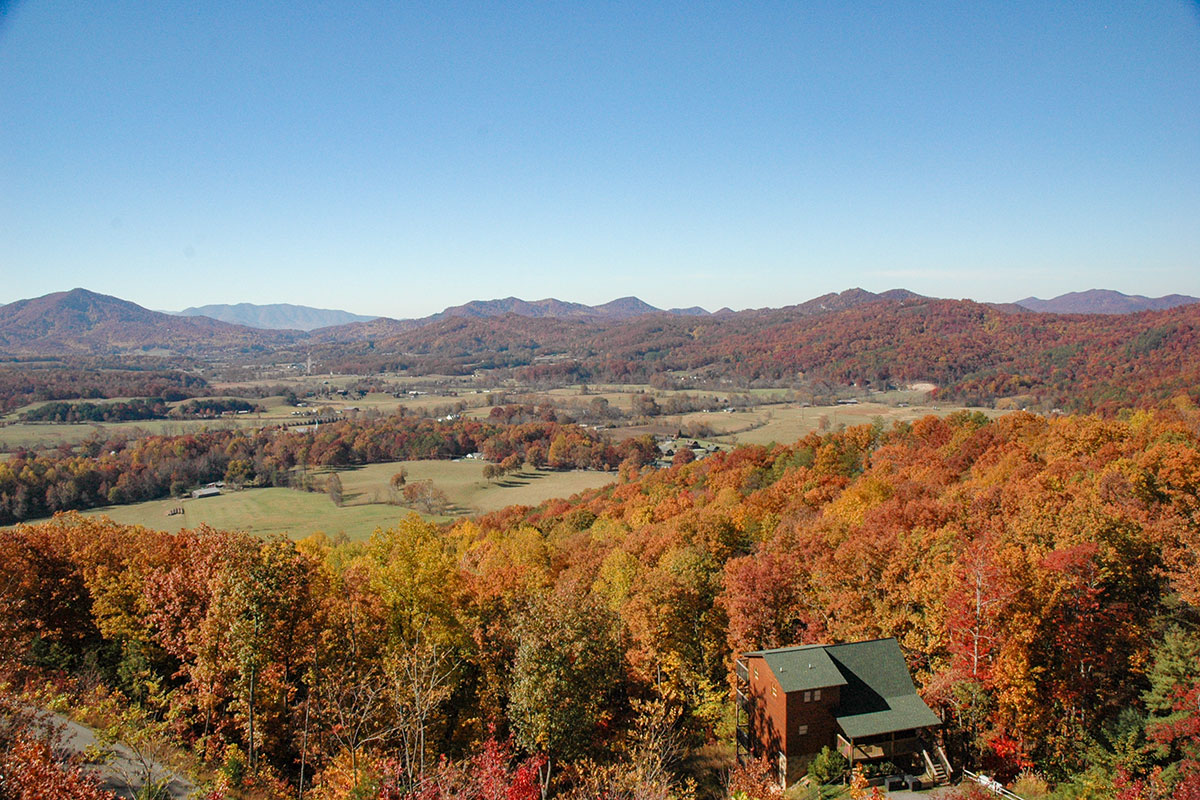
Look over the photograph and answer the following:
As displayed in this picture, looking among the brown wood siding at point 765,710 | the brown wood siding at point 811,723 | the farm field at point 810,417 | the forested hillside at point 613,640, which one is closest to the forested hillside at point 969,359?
the farm field at point 810,417

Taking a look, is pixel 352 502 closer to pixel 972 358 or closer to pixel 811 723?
pixel 811 723

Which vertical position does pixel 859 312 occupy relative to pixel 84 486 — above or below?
above

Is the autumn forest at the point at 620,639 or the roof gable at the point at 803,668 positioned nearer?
the autumn forest at the point at 620,639

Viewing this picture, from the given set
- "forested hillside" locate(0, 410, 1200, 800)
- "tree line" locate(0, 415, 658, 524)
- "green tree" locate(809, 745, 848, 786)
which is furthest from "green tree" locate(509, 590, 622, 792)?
"tree line" locate(0, 415, 658, 524)

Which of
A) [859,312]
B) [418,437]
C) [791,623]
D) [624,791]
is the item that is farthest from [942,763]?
[859,312]

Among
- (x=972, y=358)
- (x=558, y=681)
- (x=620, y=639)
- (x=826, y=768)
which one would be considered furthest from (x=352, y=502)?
(x=972, y=358)

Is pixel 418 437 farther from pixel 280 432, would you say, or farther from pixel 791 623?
pixel 791 623

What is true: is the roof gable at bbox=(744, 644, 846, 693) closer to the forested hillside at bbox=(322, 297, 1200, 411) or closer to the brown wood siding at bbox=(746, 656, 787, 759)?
the brown wood siding at bbox=(746, 656, 787, 759)

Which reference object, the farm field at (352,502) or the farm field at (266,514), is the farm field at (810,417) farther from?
the farm field at (266,514)
